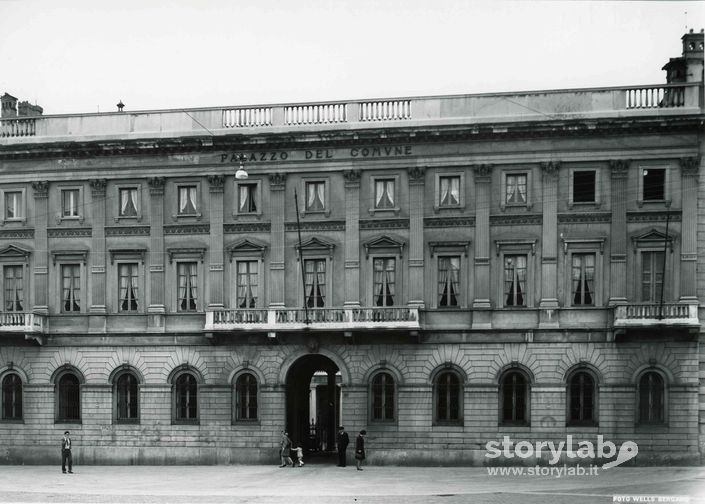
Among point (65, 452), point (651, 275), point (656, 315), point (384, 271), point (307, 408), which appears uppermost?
point (384, 271)

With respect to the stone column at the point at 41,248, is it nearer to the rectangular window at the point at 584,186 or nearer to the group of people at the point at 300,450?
the group of people at the point at 300,450

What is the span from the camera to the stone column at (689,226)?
44.5 metres

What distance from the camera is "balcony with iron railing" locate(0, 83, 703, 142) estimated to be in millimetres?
45719

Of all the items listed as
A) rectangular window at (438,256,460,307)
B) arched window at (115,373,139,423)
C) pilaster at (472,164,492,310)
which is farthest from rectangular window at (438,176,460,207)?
arched window at (115,373,139,423)

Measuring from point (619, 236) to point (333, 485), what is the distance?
52.9 feet

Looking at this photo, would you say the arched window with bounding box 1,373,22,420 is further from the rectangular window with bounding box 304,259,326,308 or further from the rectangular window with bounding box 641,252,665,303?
the rectangular window with bounding box 641,252,665,303

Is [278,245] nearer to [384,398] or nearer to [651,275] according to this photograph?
[384,398]

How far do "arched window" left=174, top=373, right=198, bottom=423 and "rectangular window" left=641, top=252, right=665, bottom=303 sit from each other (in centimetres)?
1981

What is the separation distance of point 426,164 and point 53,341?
18593 millimetres

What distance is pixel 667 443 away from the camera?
44312 millimetres

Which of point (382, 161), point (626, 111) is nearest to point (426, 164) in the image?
point (382, 161)

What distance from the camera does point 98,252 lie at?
4931 cm

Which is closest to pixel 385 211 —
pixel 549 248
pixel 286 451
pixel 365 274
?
pixel 365 274

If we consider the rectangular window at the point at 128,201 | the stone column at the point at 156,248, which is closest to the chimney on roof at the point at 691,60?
the stone column at the point at 156,248
